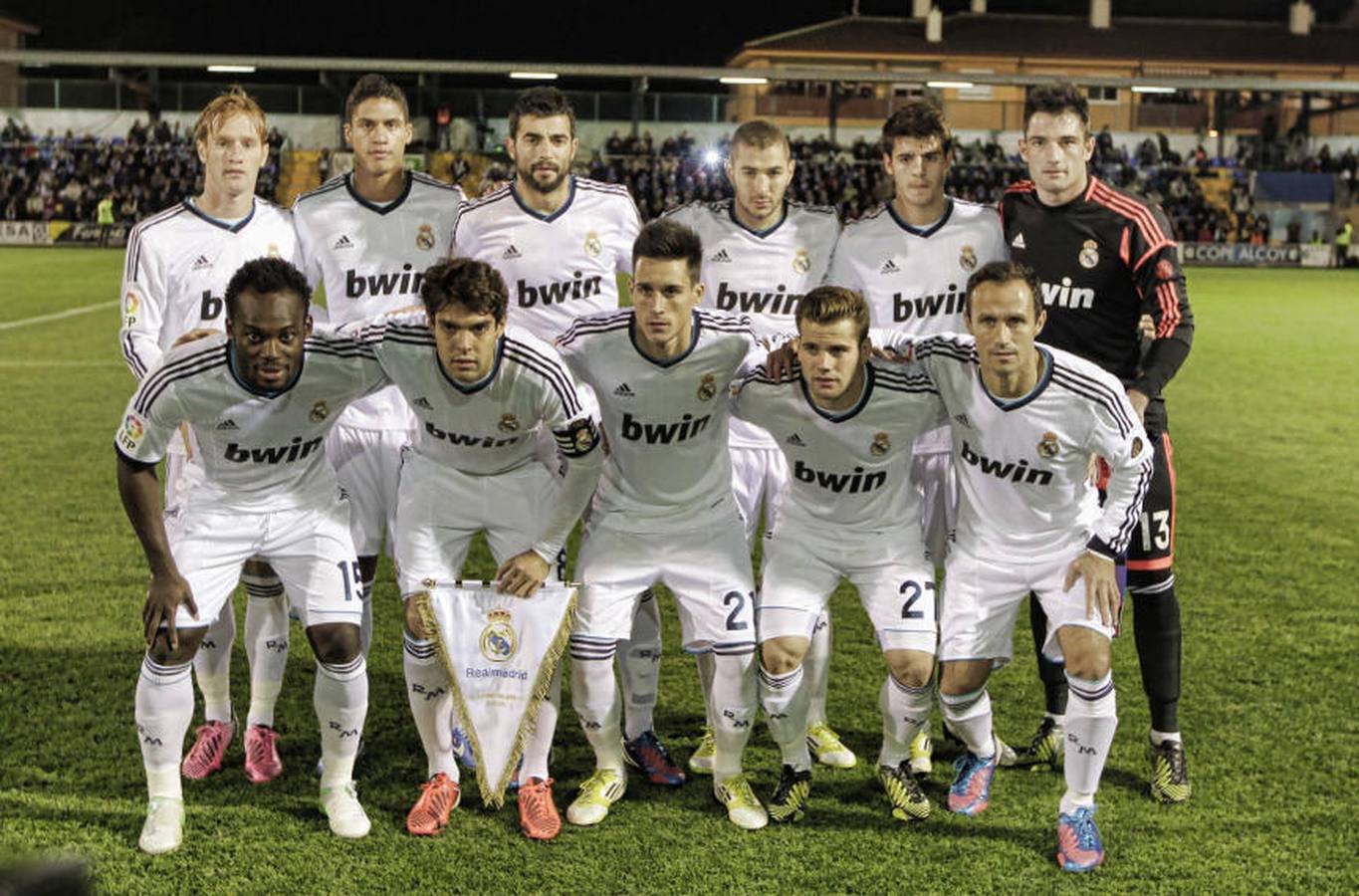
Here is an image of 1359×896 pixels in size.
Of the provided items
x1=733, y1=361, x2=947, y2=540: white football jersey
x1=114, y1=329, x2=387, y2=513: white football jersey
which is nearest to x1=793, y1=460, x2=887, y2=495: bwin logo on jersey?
x1=733, y1=361, x2=947, y2=540: white football jersey

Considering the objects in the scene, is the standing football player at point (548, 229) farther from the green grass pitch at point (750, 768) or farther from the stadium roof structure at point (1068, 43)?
the stadium roof structure at point (1068, 43)

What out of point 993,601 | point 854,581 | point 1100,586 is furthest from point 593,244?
point 1100,586

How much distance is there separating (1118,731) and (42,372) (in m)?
11.8

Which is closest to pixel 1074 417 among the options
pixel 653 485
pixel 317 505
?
pixel 653 485

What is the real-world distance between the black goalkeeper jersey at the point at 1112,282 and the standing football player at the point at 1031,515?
1.64ft

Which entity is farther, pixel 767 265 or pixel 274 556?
pixel 767 265

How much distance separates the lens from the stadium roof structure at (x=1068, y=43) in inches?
2051

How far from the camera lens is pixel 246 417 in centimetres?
426

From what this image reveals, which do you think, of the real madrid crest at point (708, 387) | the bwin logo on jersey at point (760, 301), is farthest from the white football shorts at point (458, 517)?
the bwin logo on jersey at point (760, 301)

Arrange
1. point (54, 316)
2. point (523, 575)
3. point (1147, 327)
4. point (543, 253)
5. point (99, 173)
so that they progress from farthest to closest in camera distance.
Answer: point (99, 173)
point (54, 316)
point (543, 253)
point (1147, 327)
point (523, 575)

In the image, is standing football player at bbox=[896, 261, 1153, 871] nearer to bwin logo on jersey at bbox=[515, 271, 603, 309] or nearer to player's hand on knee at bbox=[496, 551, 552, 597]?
player's hand on knee at bbox=[496, 551, 552, 597]

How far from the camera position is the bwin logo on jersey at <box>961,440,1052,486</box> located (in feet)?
14.2

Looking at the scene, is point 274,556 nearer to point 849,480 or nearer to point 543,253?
point 543,253

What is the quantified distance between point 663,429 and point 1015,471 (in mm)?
1109
